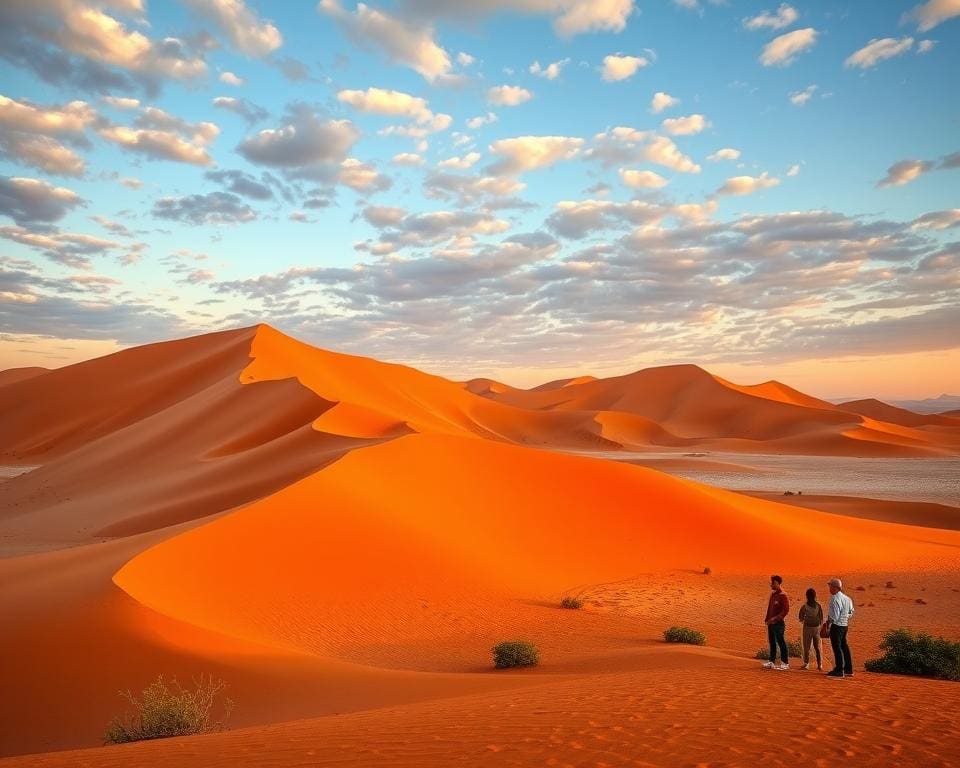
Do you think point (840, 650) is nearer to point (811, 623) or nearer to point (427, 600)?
point (811, 623)

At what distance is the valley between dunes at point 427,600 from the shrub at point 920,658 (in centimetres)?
143

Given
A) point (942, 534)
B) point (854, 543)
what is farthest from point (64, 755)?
point (942, 534)

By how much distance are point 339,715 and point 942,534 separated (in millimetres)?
26904

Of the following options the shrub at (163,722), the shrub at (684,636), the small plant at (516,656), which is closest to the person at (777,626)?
the shrub at (684,636)

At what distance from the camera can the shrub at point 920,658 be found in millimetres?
9188

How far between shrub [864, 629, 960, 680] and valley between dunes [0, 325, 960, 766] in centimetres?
143

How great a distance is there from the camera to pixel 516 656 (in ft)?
35.2

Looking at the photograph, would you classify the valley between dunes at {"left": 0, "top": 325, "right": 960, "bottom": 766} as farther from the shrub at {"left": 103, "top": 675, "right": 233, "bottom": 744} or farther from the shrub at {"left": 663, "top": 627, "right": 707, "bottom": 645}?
the shrub at {"left": 103, "top": 675, "right": 233, "bottom": 744}

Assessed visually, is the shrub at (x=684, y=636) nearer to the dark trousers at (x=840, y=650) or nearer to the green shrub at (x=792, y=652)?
the green shrub at (x=792, y=652)

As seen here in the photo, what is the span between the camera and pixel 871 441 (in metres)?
73.1

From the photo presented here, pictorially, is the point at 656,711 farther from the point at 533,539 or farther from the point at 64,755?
the point at 533,539

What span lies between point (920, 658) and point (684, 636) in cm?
384

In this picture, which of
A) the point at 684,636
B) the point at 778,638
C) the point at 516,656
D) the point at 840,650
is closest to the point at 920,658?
the point at 840,650

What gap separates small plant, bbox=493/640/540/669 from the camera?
10.7m
